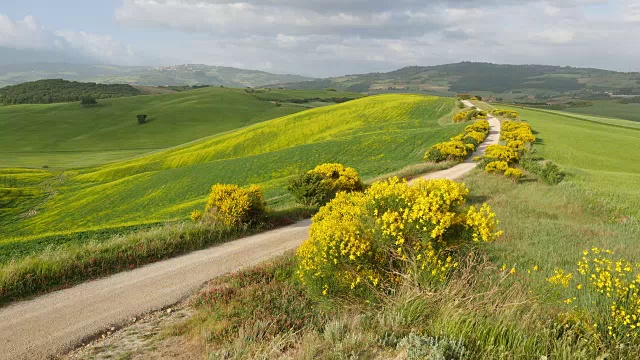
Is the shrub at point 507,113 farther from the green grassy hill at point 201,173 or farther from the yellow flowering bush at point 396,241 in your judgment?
the yellow flowering bush at point 396,241

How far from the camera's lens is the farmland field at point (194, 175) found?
34.2 m

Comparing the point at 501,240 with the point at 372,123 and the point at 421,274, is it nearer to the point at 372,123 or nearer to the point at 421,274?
the point at 421,274

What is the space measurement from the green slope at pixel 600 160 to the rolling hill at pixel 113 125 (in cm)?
7894

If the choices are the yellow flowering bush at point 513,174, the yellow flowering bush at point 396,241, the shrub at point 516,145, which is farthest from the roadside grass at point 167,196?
the yellow flowering bush at point 396,241

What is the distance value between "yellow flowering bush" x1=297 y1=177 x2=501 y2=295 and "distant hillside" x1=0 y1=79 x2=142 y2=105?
7236 inches

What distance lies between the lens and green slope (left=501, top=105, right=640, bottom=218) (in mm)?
18625

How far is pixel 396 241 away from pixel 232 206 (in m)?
10.5

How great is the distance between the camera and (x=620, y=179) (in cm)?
2398

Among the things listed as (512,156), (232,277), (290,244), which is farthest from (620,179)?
(232,277)

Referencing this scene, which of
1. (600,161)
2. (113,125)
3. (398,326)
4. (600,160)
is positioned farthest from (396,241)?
(113,125)

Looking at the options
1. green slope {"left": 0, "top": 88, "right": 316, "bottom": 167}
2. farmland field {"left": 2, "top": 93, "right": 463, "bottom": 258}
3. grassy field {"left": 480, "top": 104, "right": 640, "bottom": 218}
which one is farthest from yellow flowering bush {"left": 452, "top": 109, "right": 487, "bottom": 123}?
green slope {"left": 0, "top": 88, "right": 316, "bottom": 167}

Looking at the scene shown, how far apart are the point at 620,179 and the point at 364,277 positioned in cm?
2427

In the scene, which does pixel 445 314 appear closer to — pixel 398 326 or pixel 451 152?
pixel 398 326

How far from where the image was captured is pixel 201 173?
42.8 metres
